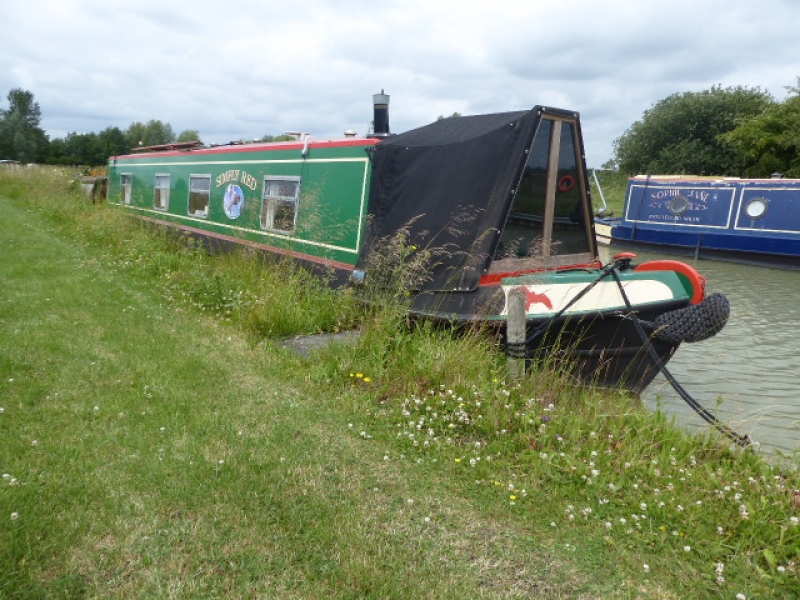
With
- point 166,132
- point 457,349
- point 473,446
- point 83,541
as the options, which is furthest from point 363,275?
point 166,132

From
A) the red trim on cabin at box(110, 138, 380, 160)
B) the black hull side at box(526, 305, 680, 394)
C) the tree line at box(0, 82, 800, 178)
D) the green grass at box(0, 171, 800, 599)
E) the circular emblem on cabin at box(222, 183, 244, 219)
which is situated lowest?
the green grass at box(0, 171, 800, 599)

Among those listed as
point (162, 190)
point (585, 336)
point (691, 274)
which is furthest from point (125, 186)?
point (691, 274)

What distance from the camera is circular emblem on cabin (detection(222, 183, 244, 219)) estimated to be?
Result: 892 cm

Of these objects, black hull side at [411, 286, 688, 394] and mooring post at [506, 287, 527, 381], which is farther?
black hull side at [411, 286, 688, 394]

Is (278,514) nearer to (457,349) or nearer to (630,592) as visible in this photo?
(630,592)

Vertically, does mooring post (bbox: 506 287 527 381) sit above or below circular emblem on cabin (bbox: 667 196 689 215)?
below

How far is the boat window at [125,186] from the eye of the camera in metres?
13.8

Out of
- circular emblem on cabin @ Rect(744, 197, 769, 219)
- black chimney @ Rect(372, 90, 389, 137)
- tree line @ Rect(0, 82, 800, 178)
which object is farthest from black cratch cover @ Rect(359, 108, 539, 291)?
tree line @ Rect(0, 82, 800, 178)

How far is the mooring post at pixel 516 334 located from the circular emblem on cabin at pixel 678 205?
14788 mm

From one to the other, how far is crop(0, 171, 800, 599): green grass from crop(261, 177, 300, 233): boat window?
2.66m

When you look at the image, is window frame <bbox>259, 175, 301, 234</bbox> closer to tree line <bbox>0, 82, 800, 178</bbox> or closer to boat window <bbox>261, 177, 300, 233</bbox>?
boat window <bbox>261, 177, 300, 233</bbox>

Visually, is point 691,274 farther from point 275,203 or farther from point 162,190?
point 162,190

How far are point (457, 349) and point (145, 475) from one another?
234 cm

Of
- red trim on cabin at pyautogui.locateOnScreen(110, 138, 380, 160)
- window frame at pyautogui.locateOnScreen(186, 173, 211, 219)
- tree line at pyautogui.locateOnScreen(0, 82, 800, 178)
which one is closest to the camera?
red trim on cabin at pyautogui.locateOnScreen(110, 138, 380, 160)
